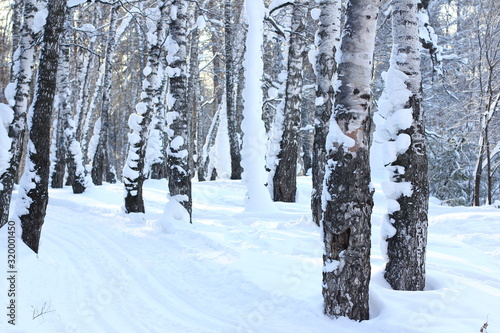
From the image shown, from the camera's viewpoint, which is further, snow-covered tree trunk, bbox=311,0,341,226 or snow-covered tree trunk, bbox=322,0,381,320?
snow-covered tree trunk, bbox=311,0,341,226

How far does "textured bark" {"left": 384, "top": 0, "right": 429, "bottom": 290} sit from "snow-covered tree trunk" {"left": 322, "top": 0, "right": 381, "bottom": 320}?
0.85 meters

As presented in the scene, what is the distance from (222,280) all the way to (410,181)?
2.76 m

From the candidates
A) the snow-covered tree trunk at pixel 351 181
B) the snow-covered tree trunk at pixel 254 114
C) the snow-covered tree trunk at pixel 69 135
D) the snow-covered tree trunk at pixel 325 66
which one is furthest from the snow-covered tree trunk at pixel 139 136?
the snow-covered tree trunk at pixel 351 181

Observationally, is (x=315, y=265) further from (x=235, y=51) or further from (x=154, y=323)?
(x=235, y=51)

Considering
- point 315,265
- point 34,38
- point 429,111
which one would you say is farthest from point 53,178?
point 429,111

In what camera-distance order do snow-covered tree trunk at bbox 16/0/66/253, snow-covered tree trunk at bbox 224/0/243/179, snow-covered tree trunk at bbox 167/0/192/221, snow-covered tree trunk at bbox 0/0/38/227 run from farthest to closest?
snow-covered tree trunk at bbox 224/0/243/179, snow-covered tree trunk at bbox 167/0/192/221, snow-covered tree trunk at bbox 0/0/38/227, snow-covered tree trunk at bbox 16/0/66/253

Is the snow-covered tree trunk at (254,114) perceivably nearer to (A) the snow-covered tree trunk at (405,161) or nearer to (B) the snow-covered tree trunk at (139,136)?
(B) the snow-covered tree trunk at (139,136)

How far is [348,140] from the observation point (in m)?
3.88

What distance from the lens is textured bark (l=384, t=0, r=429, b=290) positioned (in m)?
4.53

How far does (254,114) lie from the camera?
1044 cm

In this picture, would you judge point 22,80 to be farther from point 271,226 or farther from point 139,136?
point 271,226

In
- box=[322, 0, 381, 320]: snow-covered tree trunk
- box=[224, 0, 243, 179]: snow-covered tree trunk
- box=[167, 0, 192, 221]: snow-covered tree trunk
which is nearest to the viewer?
box=[322, 0, 381, 320]: snow-covered tree trunk

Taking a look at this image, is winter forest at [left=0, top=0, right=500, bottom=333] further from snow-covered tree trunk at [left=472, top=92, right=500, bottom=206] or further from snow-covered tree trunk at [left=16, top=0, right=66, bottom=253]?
snow-covered tree trunk at [left=472, top=92, right=500, bottom=206]

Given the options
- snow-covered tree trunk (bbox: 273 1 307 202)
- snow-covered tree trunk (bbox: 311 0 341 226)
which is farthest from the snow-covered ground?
snow-covered tree trunk (bbox: 273 1 307 202)
